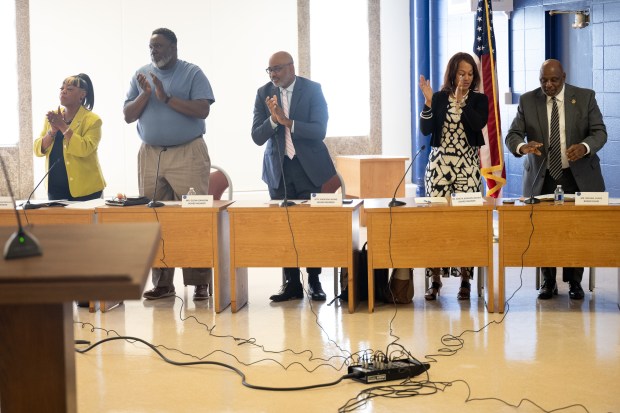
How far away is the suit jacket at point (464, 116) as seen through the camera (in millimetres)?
5664

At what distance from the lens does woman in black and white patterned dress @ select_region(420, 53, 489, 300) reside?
567 centimetres

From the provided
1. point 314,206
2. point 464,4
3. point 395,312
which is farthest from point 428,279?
point 464,4

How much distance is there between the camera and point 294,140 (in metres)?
5.85

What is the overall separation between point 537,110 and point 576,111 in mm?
225

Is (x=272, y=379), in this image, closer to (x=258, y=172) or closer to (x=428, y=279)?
(x=428, y=279)

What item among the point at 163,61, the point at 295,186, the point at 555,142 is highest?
the point at 163,61

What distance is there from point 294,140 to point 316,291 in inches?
37.2

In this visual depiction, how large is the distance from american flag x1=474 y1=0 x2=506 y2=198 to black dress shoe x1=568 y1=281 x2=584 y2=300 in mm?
1327

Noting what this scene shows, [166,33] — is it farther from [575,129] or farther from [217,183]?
[575,129]

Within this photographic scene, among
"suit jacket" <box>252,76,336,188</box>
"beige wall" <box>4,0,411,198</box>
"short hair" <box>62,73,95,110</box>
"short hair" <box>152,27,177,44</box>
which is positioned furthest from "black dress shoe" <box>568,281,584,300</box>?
"beige wall" <box>4,0,411,198</box>

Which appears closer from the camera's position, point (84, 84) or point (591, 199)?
point (591, 199)

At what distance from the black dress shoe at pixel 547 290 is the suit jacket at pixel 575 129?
1.87 ft

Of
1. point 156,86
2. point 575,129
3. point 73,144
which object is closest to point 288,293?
point 156,86

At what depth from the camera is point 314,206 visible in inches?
216
